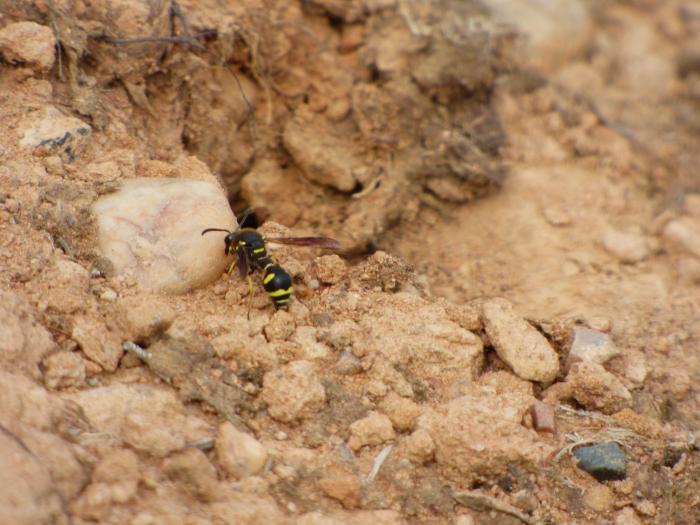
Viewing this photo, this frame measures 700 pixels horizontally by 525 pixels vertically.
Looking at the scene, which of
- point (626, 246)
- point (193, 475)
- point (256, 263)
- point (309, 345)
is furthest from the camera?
point (626, 246)

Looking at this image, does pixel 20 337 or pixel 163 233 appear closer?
pixel 20 337

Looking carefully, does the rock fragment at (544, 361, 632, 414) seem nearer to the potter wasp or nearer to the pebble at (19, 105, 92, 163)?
the potter wasp

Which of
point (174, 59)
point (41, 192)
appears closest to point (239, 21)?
point (174, 59)

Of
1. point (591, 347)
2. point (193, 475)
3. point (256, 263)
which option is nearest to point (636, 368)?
point (591, 347)

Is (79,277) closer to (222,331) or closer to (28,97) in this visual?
(222,331)

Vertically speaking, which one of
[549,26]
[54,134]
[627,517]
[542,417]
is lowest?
[627,517]

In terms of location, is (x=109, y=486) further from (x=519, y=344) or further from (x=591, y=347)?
(x=591, y=347)

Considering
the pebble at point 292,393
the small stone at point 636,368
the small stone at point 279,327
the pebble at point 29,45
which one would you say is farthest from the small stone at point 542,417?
the pebble at point 29,45
